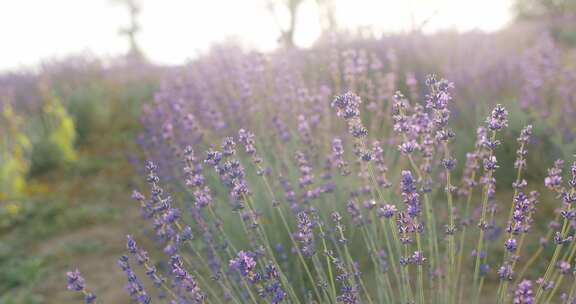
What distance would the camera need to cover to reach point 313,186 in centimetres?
278

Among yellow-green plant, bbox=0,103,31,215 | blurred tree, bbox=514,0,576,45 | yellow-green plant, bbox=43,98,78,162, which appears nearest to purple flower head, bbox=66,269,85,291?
yellow-green plant, bbox=0,103,31,215

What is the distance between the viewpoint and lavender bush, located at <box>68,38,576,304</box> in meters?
1.58

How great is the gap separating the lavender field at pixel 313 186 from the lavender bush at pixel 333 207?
0.01m

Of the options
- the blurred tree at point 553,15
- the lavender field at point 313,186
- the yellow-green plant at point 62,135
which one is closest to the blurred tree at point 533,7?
the blurred tree at point 553,15

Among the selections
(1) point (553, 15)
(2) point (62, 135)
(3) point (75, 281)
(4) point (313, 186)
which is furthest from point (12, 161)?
(1) point (553, 15)

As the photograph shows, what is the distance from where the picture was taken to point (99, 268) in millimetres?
3432

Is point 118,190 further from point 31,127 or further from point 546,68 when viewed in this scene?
point 546,68

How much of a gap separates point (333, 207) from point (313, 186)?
30 centimetres

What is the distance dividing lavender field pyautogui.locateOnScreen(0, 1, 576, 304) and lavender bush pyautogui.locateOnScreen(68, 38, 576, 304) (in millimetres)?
14

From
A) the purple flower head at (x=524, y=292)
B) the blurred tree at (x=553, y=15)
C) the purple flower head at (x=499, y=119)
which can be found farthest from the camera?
the blurred tree at (x=553, y=15)

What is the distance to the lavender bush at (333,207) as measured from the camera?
1584 mm

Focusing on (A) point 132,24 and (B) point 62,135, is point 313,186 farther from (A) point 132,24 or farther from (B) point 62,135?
(A) point 132,24

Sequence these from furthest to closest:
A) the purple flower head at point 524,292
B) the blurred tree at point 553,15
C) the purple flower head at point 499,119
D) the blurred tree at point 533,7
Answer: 1. the blurred tree at point 533,7
2. the blurred tree at point 553,15
3. the purple flower head at point 499,119
4. the purple flower head at point 524,292

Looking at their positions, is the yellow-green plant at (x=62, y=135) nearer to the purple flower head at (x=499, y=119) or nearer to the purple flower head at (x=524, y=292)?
the purple flower head at (x=499, y=119)
